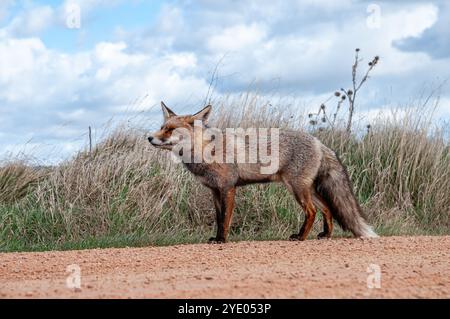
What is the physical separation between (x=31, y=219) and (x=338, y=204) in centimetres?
464

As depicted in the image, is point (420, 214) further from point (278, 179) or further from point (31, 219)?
point (31, 219)

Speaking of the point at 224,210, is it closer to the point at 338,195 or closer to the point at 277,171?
the point at 277,171

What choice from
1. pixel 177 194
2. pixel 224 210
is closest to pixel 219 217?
pixel 224 210

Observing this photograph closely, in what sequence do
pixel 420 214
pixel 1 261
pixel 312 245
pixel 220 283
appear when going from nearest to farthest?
pixel 220 283 < pixel 1 261 < pixel 312 245 < pixel 420 214

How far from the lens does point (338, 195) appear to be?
9.46 m

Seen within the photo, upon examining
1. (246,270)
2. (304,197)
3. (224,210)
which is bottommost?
(246,270)

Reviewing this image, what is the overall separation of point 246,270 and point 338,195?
3.16m

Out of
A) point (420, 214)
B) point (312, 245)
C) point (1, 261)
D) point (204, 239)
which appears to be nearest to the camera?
point (1, 261)

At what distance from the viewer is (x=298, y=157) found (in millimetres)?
9172

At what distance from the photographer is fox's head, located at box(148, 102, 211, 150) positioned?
29.2ft

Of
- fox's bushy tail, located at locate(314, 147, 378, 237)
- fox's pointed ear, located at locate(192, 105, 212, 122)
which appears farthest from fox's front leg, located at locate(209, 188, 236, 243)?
fox's bushy tail, located at locate(314, 147, 378, 237)

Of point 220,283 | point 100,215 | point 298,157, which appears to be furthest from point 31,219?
point 220,283

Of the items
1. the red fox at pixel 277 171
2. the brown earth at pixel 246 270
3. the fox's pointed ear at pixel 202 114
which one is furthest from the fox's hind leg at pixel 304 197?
the fox's pointed ear at pixel 202 114

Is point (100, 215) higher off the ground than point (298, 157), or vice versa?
point (298, 157)
